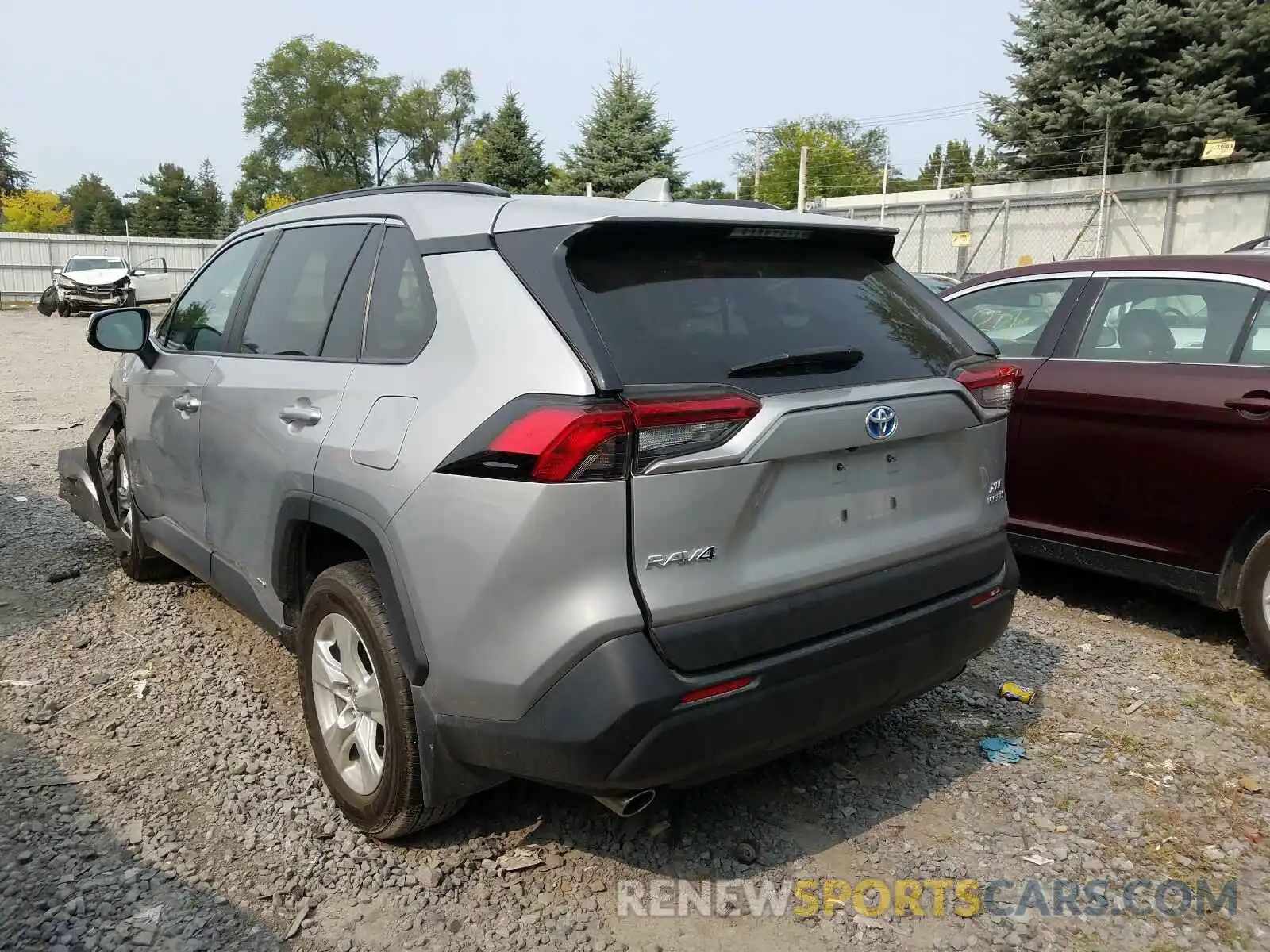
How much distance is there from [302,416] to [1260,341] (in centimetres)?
379

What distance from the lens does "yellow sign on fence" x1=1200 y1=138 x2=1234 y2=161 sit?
22.3m

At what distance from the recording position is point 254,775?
10.4ft

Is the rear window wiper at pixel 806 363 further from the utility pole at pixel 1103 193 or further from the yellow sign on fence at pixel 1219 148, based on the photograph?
the yellow sign on fence at pixel 1219 148

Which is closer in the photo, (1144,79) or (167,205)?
(1144,79)

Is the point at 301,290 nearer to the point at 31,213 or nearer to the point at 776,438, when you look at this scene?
the point at 776,438

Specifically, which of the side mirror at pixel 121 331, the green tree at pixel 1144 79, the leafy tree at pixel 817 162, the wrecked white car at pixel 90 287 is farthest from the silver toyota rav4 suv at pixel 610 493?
the leafy tree at pixel 817 162

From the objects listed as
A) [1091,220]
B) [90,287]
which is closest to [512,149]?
[90,287]

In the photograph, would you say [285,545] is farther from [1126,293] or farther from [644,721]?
[1126,293]

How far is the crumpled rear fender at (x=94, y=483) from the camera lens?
4.94 metres

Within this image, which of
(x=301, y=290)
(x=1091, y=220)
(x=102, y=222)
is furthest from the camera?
(x=102, y=222)

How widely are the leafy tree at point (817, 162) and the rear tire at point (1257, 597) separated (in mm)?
50527

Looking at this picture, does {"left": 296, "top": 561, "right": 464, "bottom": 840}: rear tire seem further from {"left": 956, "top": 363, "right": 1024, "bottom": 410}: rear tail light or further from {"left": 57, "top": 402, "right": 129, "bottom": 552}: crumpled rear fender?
{"left": 57, "top": 402, "right": 129, "bottom": 552}: crumpled rear fender

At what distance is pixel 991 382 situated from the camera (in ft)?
9.68

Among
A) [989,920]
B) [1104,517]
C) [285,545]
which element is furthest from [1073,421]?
[285,545]
